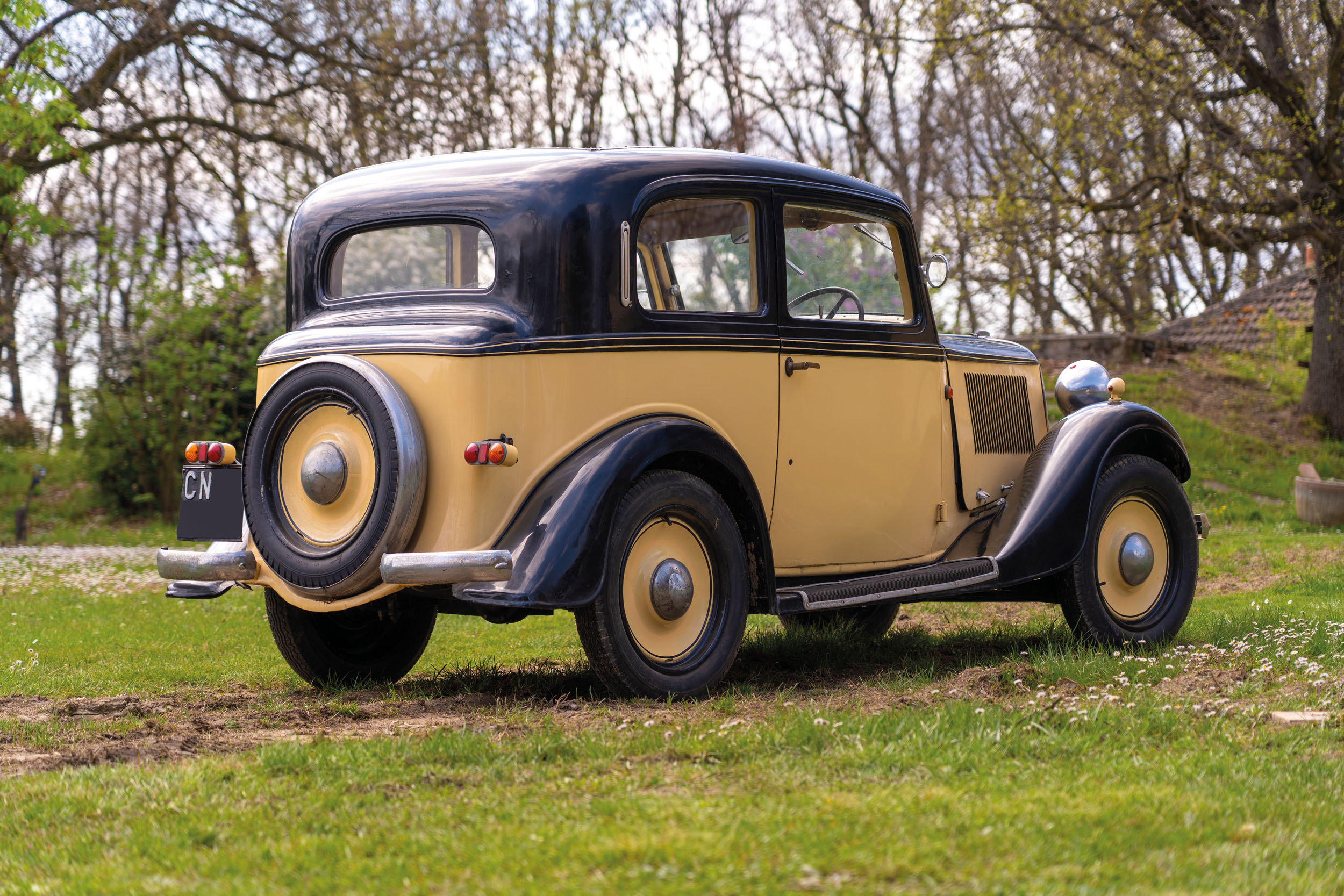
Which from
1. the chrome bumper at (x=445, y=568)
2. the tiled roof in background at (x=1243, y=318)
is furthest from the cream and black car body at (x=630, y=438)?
the tiled roof in background at (x=1243, y=318)

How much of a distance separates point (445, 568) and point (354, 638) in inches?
62.7

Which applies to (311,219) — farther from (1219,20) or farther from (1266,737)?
(1219,20)

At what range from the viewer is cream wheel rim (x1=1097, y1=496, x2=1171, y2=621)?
6.28 meters

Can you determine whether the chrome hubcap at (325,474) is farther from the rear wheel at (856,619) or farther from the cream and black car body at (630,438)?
the rear wheel at (856,619)

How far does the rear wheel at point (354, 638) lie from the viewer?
547 centimetres

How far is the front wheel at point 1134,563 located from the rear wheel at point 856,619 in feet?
4.42

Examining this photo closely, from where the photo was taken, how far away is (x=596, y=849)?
2.87 metres

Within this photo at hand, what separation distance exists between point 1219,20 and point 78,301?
1406cm

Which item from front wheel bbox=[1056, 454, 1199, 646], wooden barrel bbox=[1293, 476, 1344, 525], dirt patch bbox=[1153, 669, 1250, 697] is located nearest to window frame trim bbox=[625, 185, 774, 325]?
front wheel bbox=[1056, 454, 1199, 646]

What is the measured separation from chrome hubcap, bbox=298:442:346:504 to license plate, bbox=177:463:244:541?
1.96 ft

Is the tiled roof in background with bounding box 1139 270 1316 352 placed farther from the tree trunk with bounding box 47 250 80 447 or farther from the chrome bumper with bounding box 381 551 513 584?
the chrome bumper with bounding box 381 551 513 584

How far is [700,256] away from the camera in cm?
542

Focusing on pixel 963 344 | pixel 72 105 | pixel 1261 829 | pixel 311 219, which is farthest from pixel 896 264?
pixel 72 105

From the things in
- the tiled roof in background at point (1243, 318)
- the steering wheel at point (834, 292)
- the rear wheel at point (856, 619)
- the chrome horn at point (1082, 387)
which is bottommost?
the rear wheel at point (856, 619)
